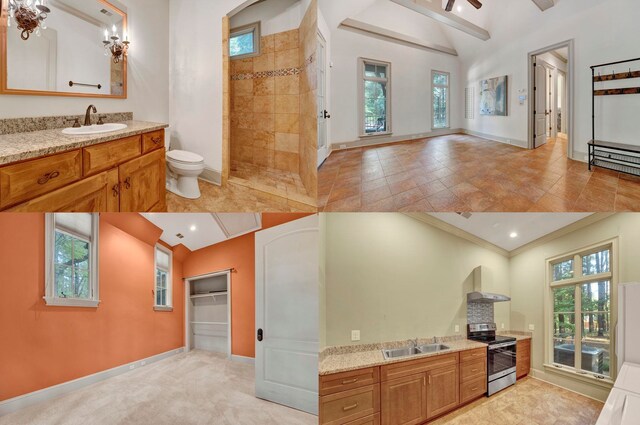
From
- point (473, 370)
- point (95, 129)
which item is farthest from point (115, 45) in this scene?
point (473, 370)

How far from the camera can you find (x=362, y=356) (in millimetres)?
1699

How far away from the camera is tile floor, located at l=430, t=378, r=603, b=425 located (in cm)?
160

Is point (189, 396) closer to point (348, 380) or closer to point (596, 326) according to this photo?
point (348, 380)

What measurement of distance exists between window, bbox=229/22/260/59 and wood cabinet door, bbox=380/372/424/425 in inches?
82.1

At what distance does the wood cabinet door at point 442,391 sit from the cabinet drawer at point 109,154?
6.52ft

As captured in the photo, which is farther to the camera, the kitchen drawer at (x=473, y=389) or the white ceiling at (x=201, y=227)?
the kitchen drawer at (x=473, y=389)

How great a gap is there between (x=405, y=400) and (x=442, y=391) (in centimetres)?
27

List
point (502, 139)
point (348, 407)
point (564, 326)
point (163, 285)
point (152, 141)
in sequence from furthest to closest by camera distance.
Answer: point (502, 139)
point (152, 141)
point (564, 326)
point (348, 407)
point (163, 285)

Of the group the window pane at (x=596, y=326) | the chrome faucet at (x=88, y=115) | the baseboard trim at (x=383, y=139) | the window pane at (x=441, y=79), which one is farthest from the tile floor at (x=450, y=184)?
the chrome faucet at (x=88, y=115)

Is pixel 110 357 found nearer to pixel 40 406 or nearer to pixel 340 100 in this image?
pixel 40 406

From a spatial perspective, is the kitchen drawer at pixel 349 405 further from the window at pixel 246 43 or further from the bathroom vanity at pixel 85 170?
the window at pixel 246 43

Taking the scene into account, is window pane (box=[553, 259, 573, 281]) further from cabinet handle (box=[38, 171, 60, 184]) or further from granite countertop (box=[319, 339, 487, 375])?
cabinet handle (box=[38, 171, 60, 184])

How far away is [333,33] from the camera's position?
1663mm

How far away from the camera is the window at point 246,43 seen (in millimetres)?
1944
